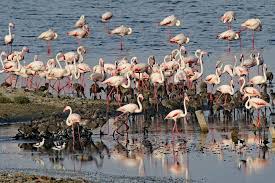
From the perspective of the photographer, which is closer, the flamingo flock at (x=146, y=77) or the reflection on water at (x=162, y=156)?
the reflection on water at (x=162, y=156)

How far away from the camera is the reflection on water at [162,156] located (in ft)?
51.9

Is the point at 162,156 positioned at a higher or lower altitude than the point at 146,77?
lower

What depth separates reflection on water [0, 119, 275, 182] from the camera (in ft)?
51.9

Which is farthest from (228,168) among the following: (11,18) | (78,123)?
(11,18)

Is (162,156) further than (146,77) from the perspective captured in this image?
No

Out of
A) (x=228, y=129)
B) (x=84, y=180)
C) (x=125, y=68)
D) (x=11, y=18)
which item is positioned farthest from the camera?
(x=11, y=18)

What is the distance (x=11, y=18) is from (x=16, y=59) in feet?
47.8

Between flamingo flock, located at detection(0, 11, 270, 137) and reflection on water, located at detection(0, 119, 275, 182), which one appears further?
flamingo flock, located at detection(0, 11, 270, 137)

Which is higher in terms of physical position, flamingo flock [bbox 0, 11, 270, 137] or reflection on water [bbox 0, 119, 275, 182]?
flamingo flock [bbox 0, 11, 270, 137]

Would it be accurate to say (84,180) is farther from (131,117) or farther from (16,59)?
(16,59)

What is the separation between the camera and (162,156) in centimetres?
1706

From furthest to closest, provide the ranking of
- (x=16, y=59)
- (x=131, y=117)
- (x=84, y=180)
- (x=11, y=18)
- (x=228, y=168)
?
(x=11, y=18) < (x=16, y=59) < (x=131, y=117) < (x=228, y=168) < (x=84, y=180)

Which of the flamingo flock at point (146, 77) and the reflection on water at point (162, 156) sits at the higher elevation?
the flamingo flock at point (146, 77)

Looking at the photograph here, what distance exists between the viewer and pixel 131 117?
2142 cm
